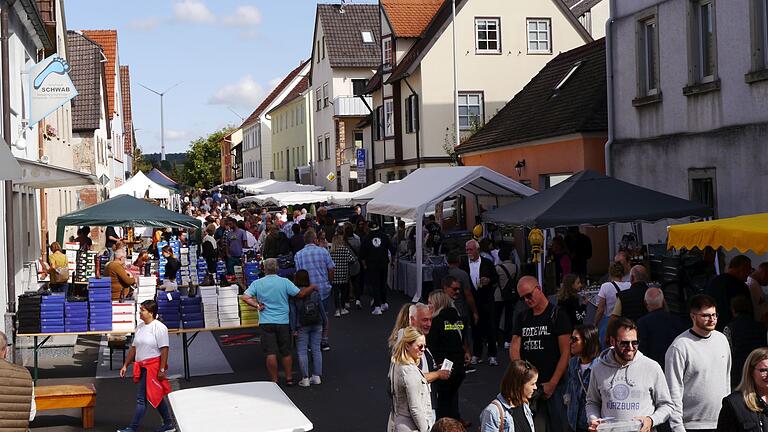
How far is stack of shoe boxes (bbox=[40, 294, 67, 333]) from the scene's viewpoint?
1448cm

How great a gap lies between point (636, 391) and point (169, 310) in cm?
907

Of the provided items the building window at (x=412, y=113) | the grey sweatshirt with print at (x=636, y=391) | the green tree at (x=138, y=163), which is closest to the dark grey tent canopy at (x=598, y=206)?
the grey sweatshirt with print at (x=636, y=391)

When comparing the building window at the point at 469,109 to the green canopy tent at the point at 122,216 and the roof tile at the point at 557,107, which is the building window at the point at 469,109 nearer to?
the roof tile at the point at 557,107

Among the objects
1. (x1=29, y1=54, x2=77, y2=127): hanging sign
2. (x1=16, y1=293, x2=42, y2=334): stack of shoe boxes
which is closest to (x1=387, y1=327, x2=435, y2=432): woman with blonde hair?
(x1=16, y1=293, x2=42, y2=334): stack of shoe boxes

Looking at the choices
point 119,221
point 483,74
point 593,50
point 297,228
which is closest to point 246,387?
point 119,221

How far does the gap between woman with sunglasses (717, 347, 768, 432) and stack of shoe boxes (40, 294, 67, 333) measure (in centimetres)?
1026

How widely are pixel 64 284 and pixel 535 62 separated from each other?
24641 millimetres

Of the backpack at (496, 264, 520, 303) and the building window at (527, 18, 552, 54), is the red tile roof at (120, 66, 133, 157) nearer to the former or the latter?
the building window at (527, 18, 552, 54)

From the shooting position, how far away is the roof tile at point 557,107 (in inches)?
989

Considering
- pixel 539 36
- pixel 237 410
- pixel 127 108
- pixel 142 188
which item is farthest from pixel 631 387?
pixel 127 108

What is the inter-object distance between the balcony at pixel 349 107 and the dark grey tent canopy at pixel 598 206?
132ft

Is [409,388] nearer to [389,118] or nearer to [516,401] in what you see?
[516,401]

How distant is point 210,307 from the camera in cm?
1506

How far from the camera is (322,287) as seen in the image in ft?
54.1
